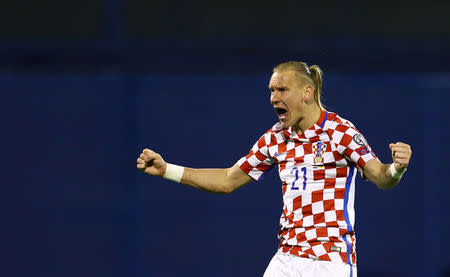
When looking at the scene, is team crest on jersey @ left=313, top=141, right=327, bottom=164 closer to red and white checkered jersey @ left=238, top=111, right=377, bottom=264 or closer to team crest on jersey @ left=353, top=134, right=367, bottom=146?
red and white checkered jersey @ left=238, top=111, right=377, bottom=264

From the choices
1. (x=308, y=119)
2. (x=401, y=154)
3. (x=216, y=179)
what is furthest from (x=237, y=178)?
(x=401, y=154)

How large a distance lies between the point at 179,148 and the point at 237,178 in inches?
65.3

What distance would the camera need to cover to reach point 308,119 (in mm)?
4152

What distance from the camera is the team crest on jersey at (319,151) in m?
4.06

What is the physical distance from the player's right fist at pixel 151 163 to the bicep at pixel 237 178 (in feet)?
1.27

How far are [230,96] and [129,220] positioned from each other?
4.09 feet

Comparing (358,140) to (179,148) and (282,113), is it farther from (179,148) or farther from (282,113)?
(179,148)

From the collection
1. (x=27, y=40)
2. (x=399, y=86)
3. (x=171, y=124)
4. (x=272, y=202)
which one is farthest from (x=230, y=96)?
(x=27, y=40)

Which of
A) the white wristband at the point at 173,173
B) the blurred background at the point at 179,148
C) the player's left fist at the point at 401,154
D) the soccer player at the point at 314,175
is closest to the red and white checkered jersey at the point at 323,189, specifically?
the soccer player at the point at 314,175

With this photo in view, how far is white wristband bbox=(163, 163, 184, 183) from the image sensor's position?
4484 mm

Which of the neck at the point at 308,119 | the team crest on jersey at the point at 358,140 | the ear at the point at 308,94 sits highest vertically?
the ear at the point at 308,94

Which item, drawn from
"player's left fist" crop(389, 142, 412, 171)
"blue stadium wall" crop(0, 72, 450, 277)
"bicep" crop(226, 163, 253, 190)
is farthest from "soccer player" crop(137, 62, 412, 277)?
"blue stadium wall" crop(0, 72, 450, 277)

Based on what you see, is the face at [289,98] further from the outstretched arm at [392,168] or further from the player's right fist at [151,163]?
the player's right fist at [151,163]

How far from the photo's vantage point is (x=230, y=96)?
609 cm
